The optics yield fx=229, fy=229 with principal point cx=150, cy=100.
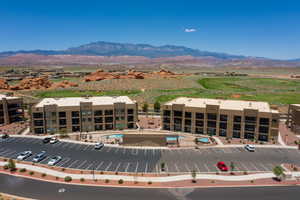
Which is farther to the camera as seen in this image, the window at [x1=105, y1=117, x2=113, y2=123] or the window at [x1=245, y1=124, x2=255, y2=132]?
the window at [x1=105, y1=117, x2=113, y2=123]

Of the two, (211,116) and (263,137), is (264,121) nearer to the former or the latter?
(263,137)

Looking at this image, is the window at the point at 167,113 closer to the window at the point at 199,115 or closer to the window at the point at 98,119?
the window at the point at 199,115

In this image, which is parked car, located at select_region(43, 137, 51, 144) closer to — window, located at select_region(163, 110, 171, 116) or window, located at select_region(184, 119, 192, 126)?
window, located at select_region(163, 110, 171, 116)

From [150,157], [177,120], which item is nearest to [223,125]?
[177,120]

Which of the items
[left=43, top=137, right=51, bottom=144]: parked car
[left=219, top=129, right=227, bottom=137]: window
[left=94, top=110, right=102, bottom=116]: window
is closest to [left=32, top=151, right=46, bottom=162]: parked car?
[left=43, top=137, right=51, bottom=144]: parked car

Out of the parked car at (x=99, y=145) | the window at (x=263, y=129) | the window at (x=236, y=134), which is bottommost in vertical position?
the parked car at (x=99, y=145)

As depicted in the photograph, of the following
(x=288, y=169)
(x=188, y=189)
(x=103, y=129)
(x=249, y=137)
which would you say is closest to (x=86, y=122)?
(x=103, y=129)

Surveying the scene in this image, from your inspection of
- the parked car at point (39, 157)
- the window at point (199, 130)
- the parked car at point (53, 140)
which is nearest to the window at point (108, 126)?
the parked car at point (53, 140)
